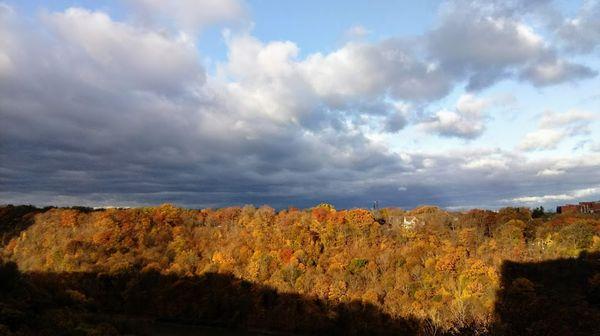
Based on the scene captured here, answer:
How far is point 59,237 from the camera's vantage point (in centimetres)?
8306

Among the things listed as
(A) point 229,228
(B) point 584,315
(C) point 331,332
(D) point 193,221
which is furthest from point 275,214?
(B) point 584,315

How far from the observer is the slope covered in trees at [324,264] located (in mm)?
50875

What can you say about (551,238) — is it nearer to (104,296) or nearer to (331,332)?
(331,332)

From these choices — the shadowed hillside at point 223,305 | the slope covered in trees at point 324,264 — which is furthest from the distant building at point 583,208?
the shadowed hillside at point 223,305

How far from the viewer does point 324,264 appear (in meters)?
64.8

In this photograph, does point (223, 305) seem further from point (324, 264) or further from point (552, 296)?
point (552, 296)

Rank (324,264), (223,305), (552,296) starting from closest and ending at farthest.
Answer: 1. (552,296)
2. (223,305)
3. (324,264)

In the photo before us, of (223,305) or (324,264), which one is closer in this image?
(223,305)

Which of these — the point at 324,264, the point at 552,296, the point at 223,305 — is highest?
the point at 324,264

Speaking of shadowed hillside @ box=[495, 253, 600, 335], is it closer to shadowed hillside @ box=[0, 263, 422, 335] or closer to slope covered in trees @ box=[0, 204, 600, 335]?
slope covered in trees @ box=[0, 204, 600, 335]

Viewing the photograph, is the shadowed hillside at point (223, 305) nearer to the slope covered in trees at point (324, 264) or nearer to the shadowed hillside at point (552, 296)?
the slope covered in trees at point (324, 264)

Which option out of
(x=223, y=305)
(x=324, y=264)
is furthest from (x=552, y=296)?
(x=223, y=305)

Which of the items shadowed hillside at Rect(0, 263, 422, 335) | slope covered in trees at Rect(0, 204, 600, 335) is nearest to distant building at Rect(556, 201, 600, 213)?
slope covered in trees at Rect(0, 204, 600, 335)

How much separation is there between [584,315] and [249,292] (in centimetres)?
4069
